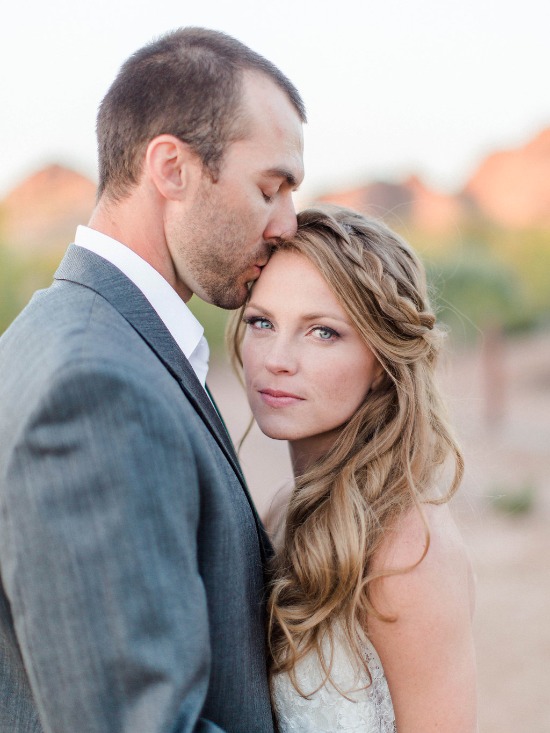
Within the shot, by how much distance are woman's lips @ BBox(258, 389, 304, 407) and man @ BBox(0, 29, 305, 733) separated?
0.30m

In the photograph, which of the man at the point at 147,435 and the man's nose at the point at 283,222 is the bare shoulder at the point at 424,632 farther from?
the man's nose at the point at 283,222

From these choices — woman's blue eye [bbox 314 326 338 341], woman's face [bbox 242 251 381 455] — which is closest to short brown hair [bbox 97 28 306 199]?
woman's face [bbox 242 251 381 455]

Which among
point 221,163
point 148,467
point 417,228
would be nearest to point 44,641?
point 148,467

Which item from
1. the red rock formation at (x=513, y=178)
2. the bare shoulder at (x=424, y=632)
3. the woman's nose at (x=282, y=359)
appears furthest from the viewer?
the red rock formation at (x=513, y=178)

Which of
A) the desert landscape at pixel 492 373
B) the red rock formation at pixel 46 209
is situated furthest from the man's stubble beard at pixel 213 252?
the red rock formation at pixel 46 209

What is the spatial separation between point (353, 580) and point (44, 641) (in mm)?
952

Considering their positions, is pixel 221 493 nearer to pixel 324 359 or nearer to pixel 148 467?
pixel 148 467

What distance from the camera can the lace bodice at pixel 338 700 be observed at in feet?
7.75

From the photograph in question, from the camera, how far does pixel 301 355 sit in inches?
102

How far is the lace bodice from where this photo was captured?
2.36m

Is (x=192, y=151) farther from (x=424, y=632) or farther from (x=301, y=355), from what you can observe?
(x=424, y=632)

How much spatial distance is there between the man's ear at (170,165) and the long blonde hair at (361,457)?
0.54 meters

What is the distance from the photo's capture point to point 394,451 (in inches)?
103

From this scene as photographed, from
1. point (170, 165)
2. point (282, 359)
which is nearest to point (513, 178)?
point (282, 359)
